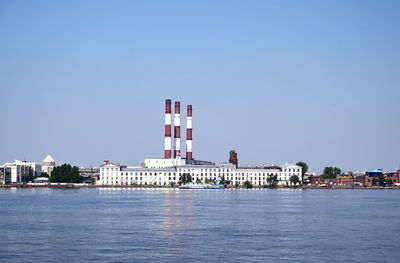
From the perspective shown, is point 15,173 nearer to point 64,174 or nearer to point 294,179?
point 64,174

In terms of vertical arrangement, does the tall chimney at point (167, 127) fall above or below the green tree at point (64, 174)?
above

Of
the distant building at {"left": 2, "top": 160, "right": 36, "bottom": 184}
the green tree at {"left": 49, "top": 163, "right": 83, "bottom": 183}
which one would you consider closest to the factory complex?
the green tree at {"left": 49, "top": 163, "right": 83, "bottom": 183}

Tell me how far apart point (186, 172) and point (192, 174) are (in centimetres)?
381

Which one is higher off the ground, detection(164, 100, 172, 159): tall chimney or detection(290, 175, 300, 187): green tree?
detection(164, 100, 172, 159): tall chimney

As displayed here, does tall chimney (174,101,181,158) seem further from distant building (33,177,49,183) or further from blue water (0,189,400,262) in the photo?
blue water (0,189,400,262)

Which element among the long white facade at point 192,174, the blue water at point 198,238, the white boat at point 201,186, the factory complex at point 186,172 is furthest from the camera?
the long white facade at point 192,174

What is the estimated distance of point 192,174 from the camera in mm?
162000

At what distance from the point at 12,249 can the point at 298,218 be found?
24390mm

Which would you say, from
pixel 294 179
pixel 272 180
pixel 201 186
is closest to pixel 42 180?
pixel 201 186

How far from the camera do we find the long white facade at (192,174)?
162 m

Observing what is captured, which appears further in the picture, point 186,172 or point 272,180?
point 272,180

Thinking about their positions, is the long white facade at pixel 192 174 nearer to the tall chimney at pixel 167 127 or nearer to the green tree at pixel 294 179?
the green tree at pixel 294 179

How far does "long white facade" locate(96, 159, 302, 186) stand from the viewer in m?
162

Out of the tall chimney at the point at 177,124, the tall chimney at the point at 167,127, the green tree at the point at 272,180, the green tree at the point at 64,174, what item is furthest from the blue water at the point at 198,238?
the green tree at the point at 64,174
